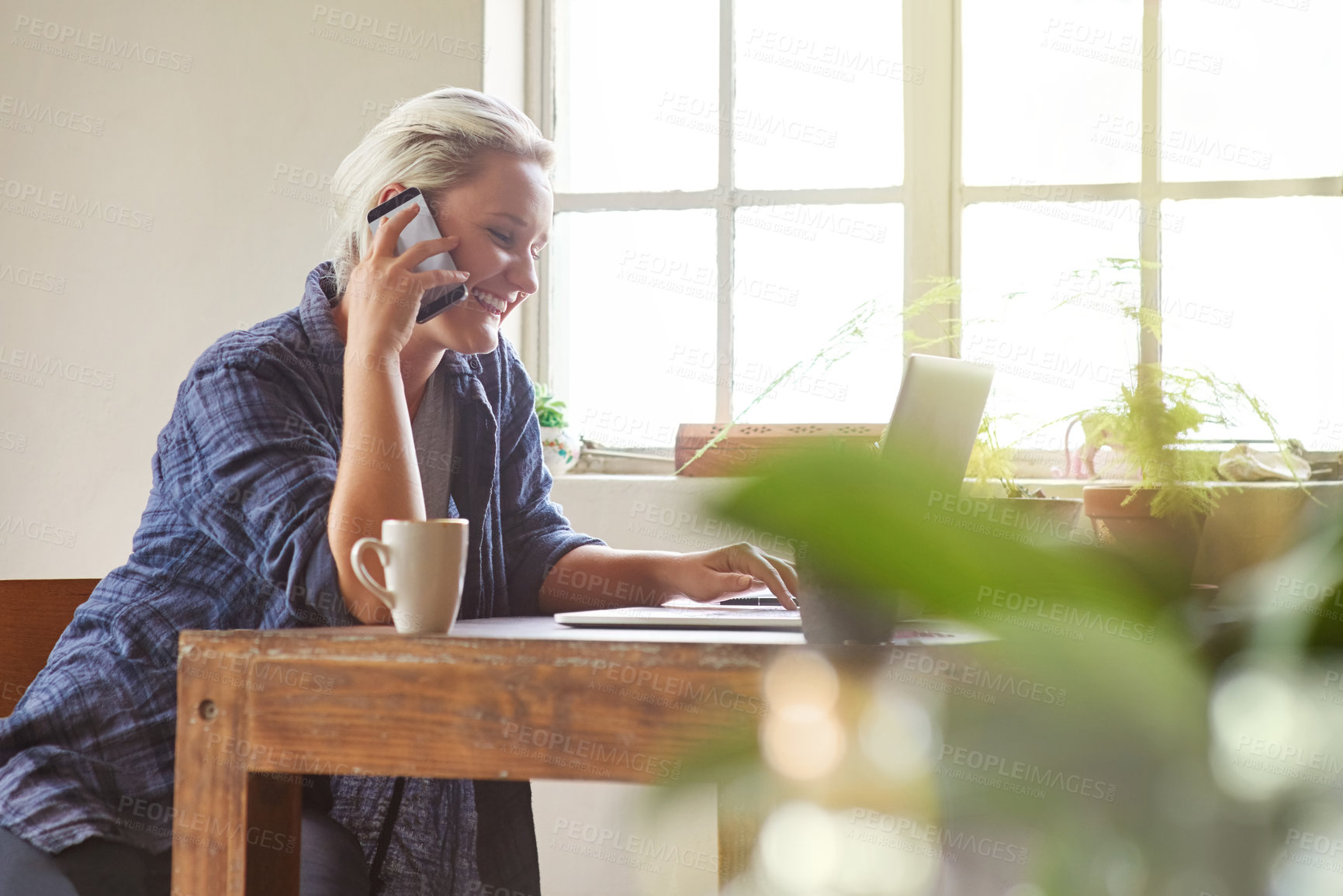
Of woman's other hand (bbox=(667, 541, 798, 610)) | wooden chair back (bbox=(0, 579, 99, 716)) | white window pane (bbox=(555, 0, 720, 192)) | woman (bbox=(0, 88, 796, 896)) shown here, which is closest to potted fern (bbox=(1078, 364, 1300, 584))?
woman (bbox=(0, 88, 796, 896))

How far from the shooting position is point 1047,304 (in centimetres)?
242

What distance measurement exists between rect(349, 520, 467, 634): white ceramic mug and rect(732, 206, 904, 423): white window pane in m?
1.76

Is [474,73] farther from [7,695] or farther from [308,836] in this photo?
[308,836]

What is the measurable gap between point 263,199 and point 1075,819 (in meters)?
2.60

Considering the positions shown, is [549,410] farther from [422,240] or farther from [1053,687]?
[1053,687]

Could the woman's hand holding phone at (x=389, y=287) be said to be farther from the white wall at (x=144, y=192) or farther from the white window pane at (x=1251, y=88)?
the white window pane at (x=1251, y=88)

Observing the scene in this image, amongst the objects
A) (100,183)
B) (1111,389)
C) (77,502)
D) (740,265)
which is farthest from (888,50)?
(77,502)

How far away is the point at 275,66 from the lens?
2516 mm

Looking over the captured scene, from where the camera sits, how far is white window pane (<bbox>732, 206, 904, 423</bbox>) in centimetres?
252

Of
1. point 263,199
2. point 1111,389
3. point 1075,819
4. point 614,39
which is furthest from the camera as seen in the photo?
point 614,39

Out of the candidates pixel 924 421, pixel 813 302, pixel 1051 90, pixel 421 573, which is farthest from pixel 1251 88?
pixel 421 573

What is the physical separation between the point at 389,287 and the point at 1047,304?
1585mm

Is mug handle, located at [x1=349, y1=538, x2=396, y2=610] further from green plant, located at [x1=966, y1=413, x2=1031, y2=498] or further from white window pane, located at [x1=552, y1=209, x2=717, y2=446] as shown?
white window pane, located at [x1=552, y1=209, x2=717, y2=446]

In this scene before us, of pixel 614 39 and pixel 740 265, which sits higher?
pixel 614 39
